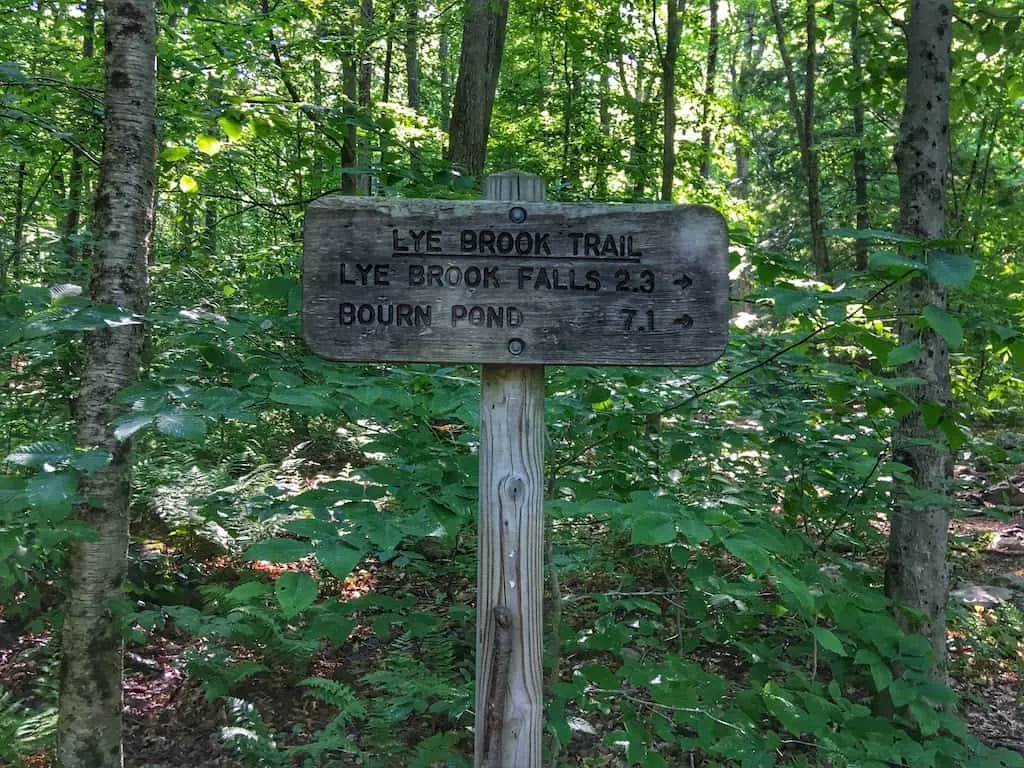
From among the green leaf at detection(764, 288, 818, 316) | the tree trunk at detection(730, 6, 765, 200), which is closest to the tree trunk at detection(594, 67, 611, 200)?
the tree trunk at detection(730, 6, 765, 200)

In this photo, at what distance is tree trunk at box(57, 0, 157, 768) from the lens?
3.06 meters

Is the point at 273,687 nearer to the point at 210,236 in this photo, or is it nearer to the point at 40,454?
the point at 40,454

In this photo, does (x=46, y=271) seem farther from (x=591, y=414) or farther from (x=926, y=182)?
(x=926, y=182)

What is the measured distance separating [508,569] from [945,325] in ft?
4.07

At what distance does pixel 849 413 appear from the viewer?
3588 millimetres

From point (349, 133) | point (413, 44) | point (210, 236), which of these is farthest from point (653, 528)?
point (413, 44)

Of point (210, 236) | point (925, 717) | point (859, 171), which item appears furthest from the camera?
→ point (859, 171)

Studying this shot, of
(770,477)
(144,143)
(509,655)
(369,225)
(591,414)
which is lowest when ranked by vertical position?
(509,655)

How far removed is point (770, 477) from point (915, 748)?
4.35 feet

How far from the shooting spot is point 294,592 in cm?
163

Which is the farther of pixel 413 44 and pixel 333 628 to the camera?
pixel 413 44

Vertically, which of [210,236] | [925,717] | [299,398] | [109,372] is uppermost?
[210,236]

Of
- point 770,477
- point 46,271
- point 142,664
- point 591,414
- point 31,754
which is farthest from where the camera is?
point 46,271

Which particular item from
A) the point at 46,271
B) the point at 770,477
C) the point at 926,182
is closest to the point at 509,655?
the point at 770,477
